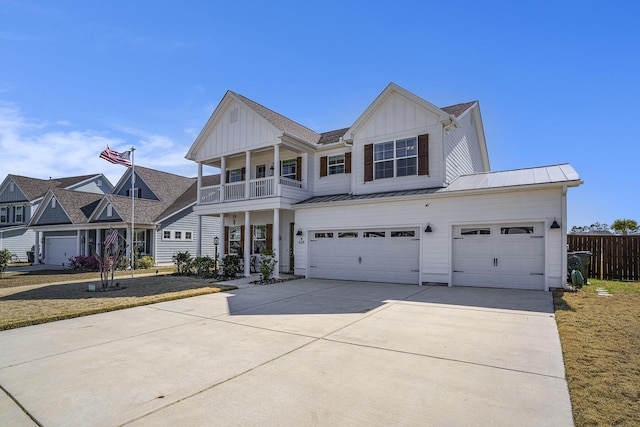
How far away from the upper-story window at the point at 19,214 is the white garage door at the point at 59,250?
19.1 feet

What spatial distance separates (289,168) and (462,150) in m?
8.43

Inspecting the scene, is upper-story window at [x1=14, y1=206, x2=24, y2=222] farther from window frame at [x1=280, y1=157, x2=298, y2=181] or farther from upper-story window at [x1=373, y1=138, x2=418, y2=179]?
upper-story window at [x1=373, y1=138, x2=418, y2=179]

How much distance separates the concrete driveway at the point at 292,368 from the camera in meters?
3.42

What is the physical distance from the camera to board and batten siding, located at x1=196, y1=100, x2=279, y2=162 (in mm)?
15672

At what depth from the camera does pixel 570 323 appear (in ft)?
21.9

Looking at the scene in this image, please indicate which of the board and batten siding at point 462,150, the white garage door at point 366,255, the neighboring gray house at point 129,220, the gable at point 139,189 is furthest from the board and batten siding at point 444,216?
the gable at point 139,189

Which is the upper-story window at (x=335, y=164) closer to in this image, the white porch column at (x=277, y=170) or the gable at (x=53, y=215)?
the white porch column at (x=277, y=170)

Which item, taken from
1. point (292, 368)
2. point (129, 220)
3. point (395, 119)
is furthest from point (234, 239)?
point (292, 368)

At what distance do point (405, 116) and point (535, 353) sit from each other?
1094 cm

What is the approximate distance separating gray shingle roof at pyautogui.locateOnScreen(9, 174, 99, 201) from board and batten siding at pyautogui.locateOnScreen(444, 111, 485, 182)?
34870 millimetres

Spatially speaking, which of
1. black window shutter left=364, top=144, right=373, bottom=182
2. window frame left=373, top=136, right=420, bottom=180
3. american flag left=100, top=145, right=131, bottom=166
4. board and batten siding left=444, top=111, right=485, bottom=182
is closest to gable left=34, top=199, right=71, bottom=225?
american flag left=100, top=145, right=131, bottom=166

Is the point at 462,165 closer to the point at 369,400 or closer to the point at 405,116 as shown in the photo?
the point at 405,116

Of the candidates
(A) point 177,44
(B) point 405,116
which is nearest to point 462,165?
(B) point 405,116

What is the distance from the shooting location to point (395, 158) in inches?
563
